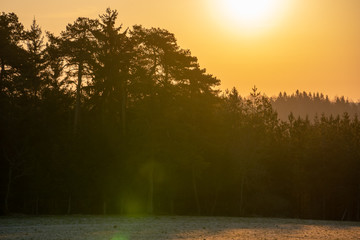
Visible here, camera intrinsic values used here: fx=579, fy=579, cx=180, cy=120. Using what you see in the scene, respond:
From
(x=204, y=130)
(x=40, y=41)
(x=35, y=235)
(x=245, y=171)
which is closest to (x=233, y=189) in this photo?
(x=245, y=171)

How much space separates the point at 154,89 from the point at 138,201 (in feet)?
45.5

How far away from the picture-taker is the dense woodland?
2455 inches

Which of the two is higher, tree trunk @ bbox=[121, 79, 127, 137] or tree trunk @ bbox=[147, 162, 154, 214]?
tree trunk @ bbox=[121, 79, 127, 137]

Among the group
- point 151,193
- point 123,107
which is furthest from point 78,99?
point 151,193

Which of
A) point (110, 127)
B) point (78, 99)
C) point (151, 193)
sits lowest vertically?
point (151, 193)

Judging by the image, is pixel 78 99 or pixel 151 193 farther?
pixel 78 99

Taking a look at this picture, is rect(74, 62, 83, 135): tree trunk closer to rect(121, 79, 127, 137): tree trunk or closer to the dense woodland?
the dense woodland

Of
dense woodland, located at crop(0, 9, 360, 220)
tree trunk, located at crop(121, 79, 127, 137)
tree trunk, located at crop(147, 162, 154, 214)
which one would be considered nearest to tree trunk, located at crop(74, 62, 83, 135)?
dense woodland, located at crop(0, 9, 360, 220)

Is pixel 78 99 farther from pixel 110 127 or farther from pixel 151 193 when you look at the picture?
pixel 151 193

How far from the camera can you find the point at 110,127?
6456 centimetres

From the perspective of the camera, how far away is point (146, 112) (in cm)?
6244

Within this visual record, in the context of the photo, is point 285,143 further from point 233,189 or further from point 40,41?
point 40,41

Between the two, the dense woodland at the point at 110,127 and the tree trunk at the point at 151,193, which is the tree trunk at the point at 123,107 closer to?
the dense woodland at the point at 110,127

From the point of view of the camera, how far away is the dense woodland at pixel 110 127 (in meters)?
62.4
